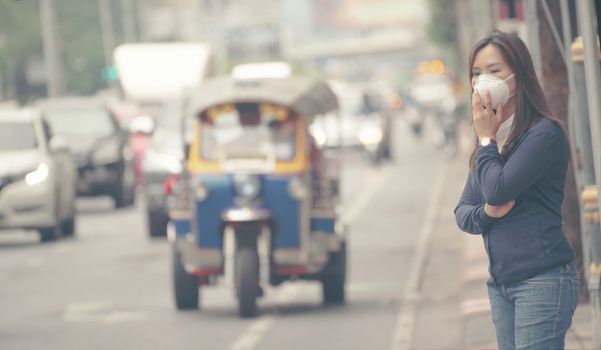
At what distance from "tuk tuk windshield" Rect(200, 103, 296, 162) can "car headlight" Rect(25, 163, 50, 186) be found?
7.92 metres

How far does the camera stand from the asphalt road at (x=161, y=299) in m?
12.3

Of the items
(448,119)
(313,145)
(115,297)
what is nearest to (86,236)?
(115,297)

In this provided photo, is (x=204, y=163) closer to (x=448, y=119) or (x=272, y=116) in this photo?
(x=272, y=116)

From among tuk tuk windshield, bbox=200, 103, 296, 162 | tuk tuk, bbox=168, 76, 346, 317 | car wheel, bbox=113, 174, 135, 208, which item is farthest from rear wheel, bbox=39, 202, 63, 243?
tuk tuk windshield, bbox=200, 103, 296, 162

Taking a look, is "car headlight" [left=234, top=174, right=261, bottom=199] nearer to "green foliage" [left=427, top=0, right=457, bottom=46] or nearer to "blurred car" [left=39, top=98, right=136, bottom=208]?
"blurred car" [left=39, top=98, right=136, bottom=208]

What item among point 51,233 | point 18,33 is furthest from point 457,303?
point 18,33

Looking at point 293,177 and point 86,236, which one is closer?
point 293,177

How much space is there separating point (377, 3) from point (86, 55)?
81892mm

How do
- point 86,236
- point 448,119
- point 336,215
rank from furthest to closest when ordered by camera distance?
point 448,119 < point 86,236 < point 336,215

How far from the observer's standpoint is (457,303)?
14086 millimetres

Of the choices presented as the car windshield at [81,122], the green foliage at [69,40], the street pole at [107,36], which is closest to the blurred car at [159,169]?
the car windshield at [81,122]

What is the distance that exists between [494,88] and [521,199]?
41cm

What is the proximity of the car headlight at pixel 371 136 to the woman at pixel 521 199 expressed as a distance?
33.9 meters

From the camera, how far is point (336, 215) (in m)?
14.1
